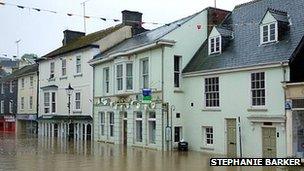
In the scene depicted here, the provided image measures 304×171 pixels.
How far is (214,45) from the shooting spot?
97.9 feet

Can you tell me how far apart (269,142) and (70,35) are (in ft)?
109

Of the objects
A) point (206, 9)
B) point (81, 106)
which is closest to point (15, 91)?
point (81, 106)

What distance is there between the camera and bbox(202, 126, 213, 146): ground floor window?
2850 centimetres

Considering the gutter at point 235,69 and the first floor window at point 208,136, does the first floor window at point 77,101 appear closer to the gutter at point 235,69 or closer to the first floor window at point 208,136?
the gutter at point 235,69

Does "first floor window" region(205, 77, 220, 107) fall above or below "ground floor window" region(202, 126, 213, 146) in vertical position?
above

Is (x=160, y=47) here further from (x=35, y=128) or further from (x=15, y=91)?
(x=15, y=91)

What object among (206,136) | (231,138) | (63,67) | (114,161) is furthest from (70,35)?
(114,161)

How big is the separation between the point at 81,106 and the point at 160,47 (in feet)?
46.9

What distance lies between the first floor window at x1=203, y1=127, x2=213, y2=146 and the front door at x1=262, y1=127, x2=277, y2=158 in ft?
15.8

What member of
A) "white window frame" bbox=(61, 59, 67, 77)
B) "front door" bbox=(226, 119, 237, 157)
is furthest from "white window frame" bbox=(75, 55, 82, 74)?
"front door" bbox=(226, 119, 237, 157)

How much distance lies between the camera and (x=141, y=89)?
32906mm

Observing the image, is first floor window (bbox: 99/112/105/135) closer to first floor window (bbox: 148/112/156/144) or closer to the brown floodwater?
first floor window (bbox: 148/112/156/144)

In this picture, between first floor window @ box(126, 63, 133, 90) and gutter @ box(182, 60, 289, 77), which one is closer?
gutter @ box(182, 60, 289, 77)

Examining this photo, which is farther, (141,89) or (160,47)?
(141,89)
